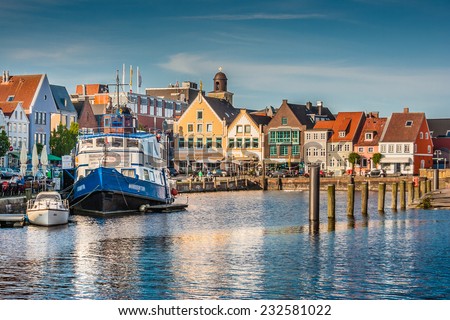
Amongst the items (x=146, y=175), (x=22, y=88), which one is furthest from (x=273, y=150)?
(x=146, y=175)

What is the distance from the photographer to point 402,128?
11294cm

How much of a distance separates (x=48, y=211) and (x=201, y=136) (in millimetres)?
81415

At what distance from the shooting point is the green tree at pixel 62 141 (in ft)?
338

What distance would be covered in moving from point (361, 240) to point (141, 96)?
103 metres

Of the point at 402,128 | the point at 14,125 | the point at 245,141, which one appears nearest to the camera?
the point at 14,125

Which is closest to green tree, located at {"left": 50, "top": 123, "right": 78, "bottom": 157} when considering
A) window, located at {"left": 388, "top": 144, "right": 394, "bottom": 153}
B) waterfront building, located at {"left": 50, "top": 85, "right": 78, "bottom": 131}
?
waterfront building, located at {"left": 50, "top": 85, "right": 78, "bottom": 131}

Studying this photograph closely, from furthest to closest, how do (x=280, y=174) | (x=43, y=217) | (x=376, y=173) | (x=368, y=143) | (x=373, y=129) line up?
(x=373, y=129) → (x=368, y=143) → (x=280, y=174) → (x=376, y=173) → (x=43, y=217)

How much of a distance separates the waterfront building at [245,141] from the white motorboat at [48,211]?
7473cm

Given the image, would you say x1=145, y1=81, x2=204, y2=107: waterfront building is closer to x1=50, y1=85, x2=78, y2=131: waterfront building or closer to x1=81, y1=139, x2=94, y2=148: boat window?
x1=50, y1=85, x2=78, y2=131: waterfront building

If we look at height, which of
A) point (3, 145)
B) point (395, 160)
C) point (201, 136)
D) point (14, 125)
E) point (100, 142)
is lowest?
point (395, 160)

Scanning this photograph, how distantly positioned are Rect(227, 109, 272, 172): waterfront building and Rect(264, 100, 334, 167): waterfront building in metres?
1.22

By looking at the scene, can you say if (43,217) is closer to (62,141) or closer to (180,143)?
(62,141)

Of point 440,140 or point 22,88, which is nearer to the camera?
point 22,88

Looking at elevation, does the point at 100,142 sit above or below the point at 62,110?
below
